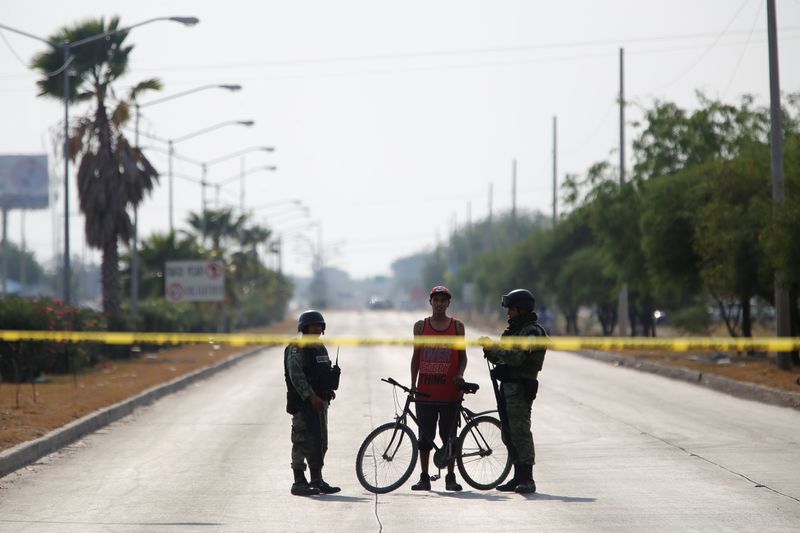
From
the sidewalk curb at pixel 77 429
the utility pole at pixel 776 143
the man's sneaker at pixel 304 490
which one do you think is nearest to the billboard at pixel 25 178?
the sidewalk curb at pixel 77 429

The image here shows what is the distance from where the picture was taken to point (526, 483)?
11625 millimetres

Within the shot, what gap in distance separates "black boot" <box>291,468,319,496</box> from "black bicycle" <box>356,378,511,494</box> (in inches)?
17.2

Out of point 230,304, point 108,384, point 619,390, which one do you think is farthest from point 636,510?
point 230,304

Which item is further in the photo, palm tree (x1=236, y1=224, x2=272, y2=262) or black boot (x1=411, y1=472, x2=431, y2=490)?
palm tree (x1=236, y1=224, x2=272, y2=262)

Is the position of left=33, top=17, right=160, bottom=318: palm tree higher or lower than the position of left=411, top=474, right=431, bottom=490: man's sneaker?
higher

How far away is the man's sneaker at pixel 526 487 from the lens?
38.1ft

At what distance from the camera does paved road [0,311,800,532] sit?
10.1 meters

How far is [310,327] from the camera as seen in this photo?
1158 cm

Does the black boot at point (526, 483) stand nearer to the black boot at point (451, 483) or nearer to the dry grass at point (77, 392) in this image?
the black boot at point (451, 483)

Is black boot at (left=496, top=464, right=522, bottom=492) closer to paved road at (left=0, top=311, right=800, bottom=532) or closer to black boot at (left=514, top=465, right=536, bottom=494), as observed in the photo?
black boot at (left=514, top=465, right=536, bottom=494)

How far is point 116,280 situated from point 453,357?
3199cm

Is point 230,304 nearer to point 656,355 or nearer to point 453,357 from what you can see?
point 656,355

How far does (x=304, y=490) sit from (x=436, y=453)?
122cm

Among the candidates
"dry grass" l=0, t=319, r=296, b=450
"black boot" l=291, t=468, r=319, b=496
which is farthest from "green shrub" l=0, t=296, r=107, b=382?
"black boot" l=291, t=468, r=319, b=496
